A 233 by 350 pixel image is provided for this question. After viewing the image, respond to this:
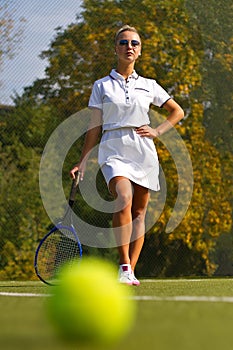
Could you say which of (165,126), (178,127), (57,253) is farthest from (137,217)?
(178,127)

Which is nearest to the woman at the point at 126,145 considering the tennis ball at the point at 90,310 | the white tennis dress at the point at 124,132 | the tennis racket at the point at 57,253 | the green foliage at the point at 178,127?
the white tennis dress at the point at 124,132

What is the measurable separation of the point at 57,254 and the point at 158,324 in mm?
2648

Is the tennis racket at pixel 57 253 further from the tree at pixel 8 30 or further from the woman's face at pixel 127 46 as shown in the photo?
the tree at pixel 8 30

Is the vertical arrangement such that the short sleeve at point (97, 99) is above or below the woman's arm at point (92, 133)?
above

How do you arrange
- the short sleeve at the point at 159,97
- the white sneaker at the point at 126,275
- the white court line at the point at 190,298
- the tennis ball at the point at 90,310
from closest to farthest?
the tennis ball at the point at 90,310 → the white court line at the point at 190,298 → the white sneaker at the point at 126,275 → the short sleeve at the point at 159,97

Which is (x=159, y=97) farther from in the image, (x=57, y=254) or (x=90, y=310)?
(x=90, y=310)

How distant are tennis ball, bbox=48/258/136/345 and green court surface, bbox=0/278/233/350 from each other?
38mm

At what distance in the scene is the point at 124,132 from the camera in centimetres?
454

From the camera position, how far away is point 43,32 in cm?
721

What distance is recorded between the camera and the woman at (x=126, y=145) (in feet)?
14.6

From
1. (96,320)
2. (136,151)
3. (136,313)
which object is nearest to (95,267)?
(96,320)

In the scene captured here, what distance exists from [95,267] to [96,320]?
0.33 meters

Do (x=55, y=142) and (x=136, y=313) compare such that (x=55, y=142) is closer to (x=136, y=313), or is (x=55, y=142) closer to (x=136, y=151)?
(x=136, y=151)

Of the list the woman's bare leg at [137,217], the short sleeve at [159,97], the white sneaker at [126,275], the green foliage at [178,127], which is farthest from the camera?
the green foliage at [178,127]
